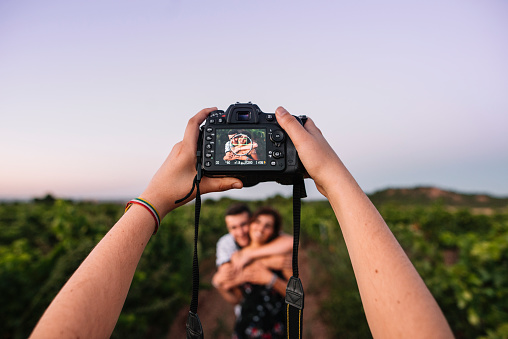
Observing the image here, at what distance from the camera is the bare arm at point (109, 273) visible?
2.43 feet

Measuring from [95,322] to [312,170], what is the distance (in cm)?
74

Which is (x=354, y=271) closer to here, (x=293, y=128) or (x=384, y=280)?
(x=384, y=280)

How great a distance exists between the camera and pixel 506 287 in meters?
3.27

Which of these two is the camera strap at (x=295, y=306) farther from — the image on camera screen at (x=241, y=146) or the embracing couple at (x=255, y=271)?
the embracing couple at (x=255, y=271)

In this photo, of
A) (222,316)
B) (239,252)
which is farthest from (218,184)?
(222,316)

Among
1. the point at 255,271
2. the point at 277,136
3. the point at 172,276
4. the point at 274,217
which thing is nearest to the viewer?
the point at 277,136

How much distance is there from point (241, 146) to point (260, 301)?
101 inches

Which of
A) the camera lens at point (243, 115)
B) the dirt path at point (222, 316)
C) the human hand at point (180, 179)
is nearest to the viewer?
the human hand at point (180, 179)

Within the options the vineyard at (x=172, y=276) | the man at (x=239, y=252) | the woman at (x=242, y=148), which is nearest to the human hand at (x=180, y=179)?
the woman at (x=242, y=148)

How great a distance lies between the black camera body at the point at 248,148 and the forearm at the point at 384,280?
43 centimetres

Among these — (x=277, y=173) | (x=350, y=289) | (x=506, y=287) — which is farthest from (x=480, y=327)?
(x=277, y=173)

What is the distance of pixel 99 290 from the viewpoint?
813 millimetres

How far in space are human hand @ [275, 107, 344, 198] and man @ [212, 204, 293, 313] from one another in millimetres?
2745

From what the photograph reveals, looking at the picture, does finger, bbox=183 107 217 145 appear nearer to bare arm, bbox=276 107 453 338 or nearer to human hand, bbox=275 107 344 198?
human hand, bbox=275 107 344 198
